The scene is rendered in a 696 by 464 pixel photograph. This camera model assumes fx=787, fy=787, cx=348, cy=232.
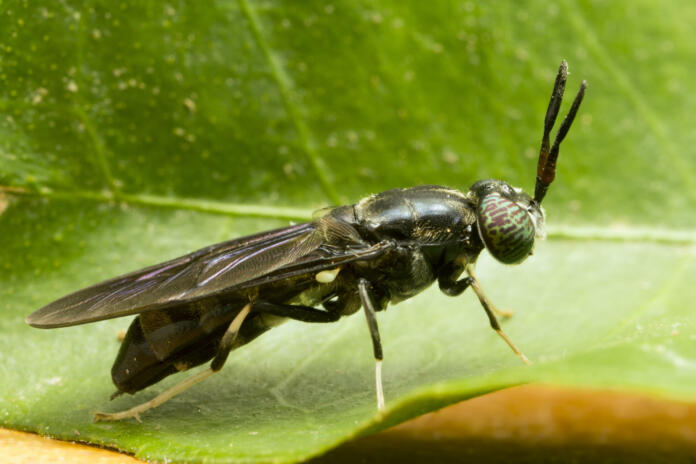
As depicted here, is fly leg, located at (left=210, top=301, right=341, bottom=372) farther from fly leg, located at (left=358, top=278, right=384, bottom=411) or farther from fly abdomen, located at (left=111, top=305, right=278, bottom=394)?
fly leg, located at (left=358, top=278, right=384, bottom=411)

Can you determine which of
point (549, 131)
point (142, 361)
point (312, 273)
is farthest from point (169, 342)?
point (549, 131)

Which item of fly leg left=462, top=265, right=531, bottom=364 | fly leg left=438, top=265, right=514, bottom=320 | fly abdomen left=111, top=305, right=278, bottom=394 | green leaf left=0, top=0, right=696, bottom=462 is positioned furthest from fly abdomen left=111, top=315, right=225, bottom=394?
fly leg left=462, top=265, right=531, bottom=364

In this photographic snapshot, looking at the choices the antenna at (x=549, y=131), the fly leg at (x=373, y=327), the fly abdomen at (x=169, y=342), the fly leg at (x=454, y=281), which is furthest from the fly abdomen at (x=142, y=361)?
the antenna at (x=549, y=131)

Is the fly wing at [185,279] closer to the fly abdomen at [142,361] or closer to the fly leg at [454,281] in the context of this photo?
the fly abdomen at [142,361]

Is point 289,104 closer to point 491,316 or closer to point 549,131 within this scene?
point 549,131

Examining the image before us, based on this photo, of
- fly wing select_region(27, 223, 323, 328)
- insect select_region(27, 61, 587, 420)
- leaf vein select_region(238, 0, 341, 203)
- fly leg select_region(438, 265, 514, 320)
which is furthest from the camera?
leaf vein select_region(238, 0, 341, 203)

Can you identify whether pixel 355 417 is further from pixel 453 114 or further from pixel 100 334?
pixel 453 114

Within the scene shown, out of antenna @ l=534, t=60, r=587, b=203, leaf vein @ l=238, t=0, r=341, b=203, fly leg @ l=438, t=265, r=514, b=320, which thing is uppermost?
leaf vein @ l=238, t=0, r=341, b=203
